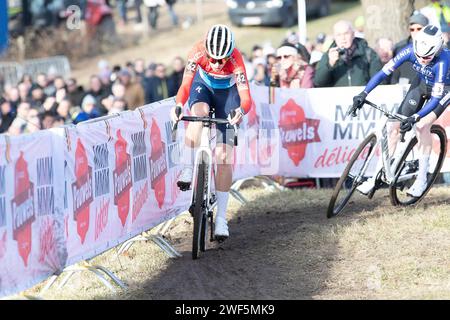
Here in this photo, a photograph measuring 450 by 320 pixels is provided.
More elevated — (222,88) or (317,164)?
(222,88)

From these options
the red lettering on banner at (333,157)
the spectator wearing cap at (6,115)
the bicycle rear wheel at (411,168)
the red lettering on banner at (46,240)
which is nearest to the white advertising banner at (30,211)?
the red lettering on banner at (46,240)

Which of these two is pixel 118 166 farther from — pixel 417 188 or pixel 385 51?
pixel 385 51

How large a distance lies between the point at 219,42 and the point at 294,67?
5.17 metres

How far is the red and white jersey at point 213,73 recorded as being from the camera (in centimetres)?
1002

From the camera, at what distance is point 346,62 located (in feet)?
47.1

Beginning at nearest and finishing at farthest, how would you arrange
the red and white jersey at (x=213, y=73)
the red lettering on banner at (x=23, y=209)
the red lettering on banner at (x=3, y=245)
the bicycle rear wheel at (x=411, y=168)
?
1. the red lettering on banner at (x=3, y=245)
2. the red lettering on banner at (x=23, y=209)
3. the red and white jersey at (x=213, y=73)
4. the bicycle rear wheel at (x=411, y=168)

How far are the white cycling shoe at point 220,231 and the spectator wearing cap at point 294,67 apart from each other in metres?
5.01

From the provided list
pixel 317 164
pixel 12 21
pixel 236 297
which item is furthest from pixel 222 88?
pixel 12 21

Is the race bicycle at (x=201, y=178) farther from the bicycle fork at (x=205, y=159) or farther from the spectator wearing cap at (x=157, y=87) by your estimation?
the spectator wearing cap at (x=157, y=87)

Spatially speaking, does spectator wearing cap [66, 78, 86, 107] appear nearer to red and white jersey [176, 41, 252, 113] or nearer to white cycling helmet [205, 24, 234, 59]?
red and white jersey [176, 41, 252, 113]

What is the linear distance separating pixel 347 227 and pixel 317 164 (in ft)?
12.3

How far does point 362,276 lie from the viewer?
920cm

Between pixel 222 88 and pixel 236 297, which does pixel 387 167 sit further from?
pixel 236 297
